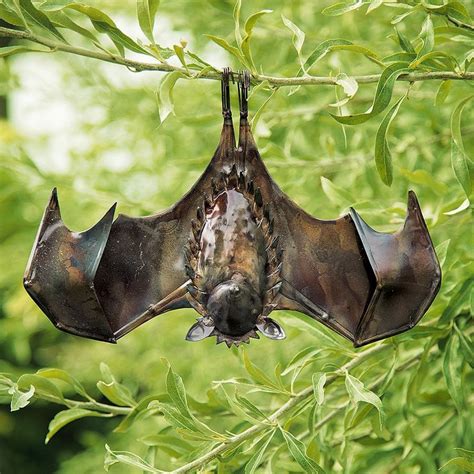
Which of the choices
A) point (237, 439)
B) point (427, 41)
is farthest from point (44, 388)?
point (427, 41)

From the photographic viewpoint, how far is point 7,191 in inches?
126

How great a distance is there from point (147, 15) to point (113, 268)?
46 centimetres

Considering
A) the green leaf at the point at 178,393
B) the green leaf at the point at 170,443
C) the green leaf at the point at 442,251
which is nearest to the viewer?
the green leaf at the point at 178,393

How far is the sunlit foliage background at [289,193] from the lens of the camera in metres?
1.81

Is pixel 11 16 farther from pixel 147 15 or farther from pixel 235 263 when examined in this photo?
pixel 235 263

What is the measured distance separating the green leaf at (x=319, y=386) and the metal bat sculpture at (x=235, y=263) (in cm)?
11

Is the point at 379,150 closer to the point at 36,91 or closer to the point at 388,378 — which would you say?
the point at 388,378

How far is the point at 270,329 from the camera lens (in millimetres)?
1452

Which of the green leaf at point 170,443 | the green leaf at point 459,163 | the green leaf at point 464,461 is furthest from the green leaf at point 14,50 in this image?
the green leaf at point 464,461

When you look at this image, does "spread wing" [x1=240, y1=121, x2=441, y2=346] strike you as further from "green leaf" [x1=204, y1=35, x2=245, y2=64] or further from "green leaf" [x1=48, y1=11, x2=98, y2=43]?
"green leaf" [x1=48, y1=11, x2=98, y2=43]

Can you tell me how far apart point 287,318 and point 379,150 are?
573 mm

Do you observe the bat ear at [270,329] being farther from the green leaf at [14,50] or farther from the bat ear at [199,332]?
the green leaf at [14,50]

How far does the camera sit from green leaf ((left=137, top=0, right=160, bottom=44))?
4.67 ft

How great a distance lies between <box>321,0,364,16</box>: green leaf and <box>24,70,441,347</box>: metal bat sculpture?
17 centimetres
